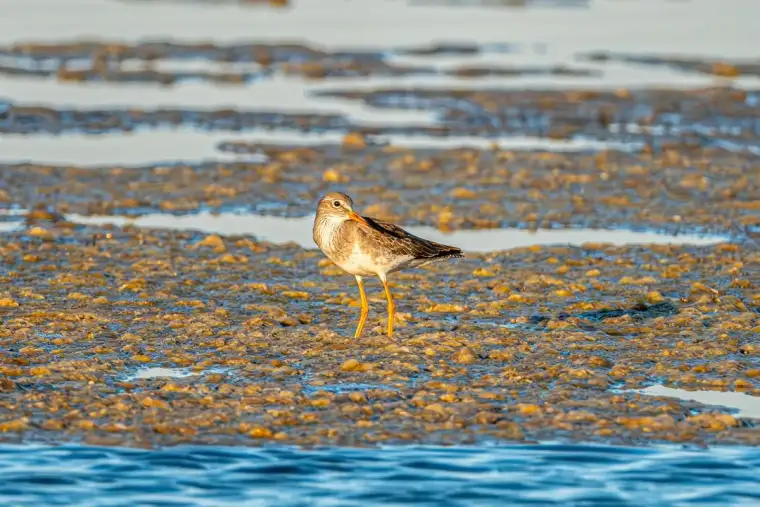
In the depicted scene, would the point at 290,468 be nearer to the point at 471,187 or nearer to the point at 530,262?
the point at 530,262

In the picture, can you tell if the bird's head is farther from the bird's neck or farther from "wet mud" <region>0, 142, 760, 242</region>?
"wet mud" <region>0, 142, 760, 242</region>

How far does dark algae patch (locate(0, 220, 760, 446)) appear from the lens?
31.6 feet

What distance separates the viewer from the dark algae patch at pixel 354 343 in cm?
962

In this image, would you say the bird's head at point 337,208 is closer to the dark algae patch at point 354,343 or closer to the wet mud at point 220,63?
the dark algae patch at point 354,343

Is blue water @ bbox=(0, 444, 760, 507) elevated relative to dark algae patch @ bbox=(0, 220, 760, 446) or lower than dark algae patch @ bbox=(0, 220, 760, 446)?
lower

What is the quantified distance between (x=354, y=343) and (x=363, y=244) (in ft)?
2.86

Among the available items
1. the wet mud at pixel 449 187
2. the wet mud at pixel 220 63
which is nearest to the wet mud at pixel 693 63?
the wet mud at pixel 220 63

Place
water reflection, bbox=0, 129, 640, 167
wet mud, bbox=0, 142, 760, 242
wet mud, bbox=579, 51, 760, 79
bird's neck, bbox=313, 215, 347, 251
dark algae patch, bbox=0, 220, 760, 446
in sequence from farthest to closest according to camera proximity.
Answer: wet mud, bbox=579, 51, 760, 79, water reflection, bbox=0, 129, 640, 167, wet mud, bbox=0, 142, 760, 242, bird's neck, bbox=313, 215, 347, 251, dark algae patch, bbox=0, 220, 760, 446

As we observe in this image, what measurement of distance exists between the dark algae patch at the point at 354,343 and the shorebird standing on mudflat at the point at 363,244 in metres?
0.60

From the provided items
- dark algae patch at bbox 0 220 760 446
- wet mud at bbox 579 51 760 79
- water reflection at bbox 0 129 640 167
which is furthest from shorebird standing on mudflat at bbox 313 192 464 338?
wet mud at bbox 579 51 760 79

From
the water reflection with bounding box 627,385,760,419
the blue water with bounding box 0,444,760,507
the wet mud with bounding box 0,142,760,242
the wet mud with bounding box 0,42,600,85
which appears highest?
the wet mud with bounding box 0,42,600,85

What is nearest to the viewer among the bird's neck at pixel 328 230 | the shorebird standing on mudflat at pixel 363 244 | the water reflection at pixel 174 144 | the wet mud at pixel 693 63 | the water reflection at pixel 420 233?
the shorebird standing on mudflat at pixel 363 244

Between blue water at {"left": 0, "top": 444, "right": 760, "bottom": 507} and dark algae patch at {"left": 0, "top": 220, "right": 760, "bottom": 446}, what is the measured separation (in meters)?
0.27

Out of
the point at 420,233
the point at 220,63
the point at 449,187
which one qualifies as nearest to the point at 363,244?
the point at 420,233
